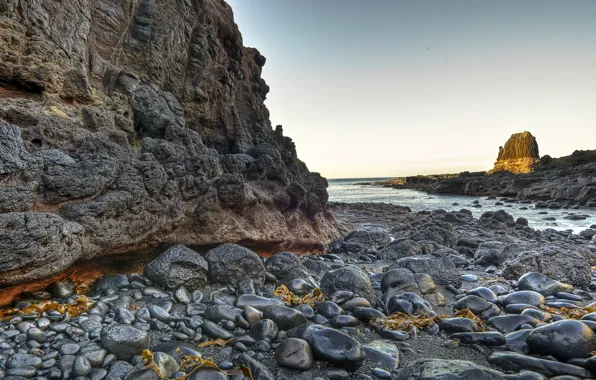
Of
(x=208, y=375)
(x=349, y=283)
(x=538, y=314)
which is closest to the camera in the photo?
(x=208, y=375)

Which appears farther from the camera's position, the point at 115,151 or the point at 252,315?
the point at 115,151

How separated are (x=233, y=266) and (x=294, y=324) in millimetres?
1800

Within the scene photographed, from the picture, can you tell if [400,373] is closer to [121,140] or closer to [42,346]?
[42,346]

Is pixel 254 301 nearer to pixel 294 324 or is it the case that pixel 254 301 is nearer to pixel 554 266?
pixel 294 324

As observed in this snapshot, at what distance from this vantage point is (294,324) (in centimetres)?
356

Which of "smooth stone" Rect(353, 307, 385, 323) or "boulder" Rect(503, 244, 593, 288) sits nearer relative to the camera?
"smooth stone" Rect(353, 307, 385, 323)

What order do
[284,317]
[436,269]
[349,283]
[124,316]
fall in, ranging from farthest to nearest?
[436,269] < [349,283] < [284,317] < [124,316]

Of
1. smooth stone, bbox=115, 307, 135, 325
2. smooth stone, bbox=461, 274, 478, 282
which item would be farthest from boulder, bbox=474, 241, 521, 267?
smooth stone, bbox=115, 307, 135, 325

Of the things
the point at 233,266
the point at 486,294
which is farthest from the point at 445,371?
the point at 233,266

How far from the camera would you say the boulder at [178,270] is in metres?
4.45

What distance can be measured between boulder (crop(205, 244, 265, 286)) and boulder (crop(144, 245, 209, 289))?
6.5 inches

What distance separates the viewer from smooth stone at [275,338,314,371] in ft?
9.35

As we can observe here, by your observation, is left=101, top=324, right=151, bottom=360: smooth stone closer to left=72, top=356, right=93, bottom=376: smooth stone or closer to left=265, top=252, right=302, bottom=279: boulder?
left=72, top=356, right=93, bottom=376: smooth stone

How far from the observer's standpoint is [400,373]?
2.72 metres
